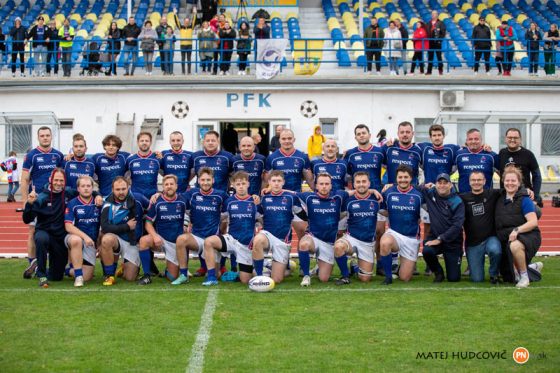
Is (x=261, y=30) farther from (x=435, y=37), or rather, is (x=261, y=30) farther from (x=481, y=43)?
(x=481, y=43)

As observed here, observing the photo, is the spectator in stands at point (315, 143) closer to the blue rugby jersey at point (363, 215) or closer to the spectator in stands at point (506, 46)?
the spectator in stands at point (506, 46)

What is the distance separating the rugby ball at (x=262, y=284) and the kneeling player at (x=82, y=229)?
1.93 metres

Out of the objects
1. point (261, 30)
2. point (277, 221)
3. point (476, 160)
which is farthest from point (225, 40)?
point (277, 221)

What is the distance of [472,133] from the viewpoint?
466 inches

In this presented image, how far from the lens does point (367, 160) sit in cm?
1199

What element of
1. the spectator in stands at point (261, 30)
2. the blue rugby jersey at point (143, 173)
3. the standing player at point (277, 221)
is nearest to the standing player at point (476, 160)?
the standing player at point (277, 221)

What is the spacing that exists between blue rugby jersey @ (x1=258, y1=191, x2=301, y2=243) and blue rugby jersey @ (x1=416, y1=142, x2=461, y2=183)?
6.51 ft

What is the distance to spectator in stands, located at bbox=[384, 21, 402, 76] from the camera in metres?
22.4

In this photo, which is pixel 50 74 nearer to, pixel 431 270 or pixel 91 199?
pixel 91 199

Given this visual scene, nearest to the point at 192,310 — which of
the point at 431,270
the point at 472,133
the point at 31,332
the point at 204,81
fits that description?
the point at 31,332

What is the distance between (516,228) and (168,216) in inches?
152

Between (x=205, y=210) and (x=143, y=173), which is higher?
(x=143, y=173)

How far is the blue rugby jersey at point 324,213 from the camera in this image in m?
11.0

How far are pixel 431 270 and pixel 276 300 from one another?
95.5 inches
